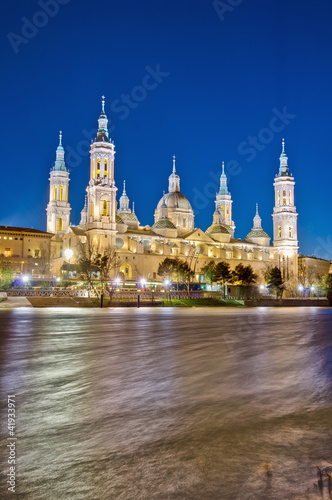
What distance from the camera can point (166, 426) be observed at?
472 cm

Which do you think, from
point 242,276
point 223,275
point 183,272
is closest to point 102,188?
point 183,272

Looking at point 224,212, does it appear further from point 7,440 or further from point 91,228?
point 7,440

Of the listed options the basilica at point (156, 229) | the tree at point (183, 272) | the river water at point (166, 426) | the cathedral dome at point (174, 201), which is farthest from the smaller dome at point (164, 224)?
the river water at point (166, 426)

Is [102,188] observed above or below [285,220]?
above

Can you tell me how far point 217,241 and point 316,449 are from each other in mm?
99946

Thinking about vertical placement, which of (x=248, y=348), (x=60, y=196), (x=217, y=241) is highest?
(x=60, y=196)

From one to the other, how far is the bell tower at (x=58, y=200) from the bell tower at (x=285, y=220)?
155 feet

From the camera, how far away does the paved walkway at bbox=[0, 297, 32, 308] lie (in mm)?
35513

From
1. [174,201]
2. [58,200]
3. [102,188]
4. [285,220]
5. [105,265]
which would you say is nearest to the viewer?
[105,265]

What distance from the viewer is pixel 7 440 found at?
4.25 metres

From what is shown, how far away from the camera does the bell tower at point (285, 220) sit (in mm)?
110062

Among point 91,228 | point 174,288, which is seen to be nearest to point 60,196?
point 91,228

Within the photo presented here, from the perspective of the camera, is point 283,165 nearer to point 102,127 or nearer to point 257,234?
point 257,234

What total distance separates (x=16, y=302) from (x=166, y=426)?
34.5 metres
